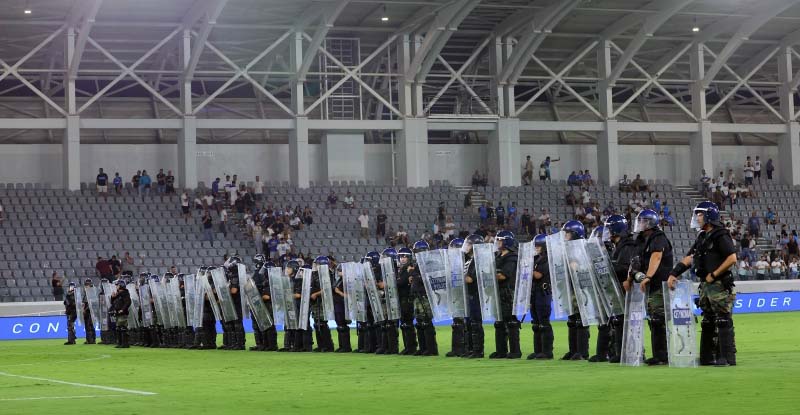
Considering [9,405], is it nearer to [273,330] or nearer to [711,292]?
[711,292]

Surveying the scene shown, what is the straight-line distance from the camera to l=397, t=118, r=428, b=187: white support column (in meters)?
52.9

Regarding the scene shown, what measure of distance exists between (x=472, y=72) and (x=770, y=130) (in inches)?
554

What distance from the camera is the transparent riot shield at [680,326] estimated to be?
15180mm

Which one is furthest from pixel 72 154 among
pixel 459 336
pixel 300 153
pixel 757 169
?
pixel 459 336

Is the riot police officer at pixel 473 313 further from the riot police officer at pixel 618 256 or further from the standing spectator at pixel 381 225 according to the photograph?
the standing spectator at pixel 381 225

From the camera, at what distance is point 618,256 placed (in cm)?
1652

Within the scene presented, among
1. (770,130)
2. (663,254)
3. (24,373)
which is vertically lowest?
(24,373)

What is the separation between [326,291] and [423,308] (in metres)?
3.74

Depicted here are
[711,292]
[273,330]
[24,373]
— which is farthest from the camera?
[273,330]

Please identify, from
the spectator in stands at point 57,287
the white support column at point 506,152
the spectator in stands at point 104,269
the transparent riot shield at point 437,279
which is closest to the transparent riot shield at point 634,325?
the transparent riot shield at point 437,279

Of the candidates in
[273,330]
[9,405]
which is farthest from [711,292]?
[273,330]

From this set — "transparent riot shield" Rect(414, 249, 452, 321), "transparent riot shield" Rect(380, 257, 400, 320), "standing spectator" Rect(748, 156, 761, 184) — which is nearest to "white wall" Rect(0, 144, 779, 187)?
"standing spectator" Rect(748, 156, 761, 184)

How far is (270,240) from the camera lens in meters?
46.1

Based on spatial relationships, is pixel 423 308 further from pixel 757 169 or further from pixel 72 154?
pixel 757 169
